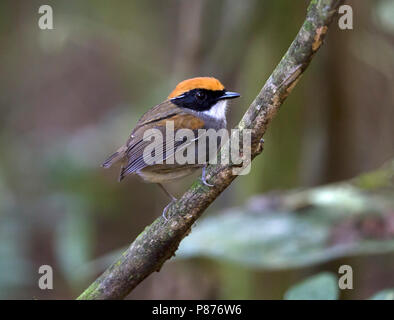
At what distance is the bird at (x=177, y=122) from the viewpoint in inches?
119

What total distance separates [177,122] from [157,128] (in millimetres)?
119

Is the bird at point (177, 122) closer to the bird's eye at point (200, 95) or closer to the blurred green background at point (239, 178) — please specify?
the bird's eye at point (200, 95)

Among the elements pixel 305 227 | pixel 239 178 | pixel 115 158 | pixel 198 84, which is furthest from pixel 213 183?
pixel 239 178

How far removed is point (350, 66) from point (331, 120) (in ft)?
1.83

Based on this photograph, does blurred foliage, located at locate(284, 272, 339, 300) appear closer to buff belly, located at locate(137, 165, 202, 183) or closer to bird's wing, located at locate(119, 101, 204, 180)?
buff belly, located at locate(137, 165, 202, 183)

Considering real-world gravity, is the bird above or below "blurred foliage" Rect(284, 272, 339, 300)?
above

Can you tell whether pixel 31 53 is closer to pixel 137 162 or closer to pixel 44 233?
pixel 44 233

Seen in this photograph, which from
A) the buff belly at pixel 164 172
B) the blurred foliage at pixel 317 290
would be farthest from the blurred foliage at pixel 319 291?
the buff belly at pixel 164 172

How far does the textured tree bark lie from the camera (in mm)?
1871

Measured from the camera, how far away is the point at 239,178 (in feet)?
14.2

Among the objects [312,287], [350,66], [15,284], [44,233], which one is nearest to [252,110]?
[312,287]

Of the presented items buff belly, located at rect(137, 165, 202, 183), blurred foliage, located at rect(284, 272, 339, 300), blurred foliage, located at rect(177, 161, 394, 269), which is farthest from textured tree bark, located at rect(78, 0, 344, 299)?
blurred foliage, located at rect(177, 161, 394, 269)

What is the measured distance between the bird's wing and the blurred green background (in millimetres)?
652

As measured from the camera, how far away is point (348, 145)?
4199mm
